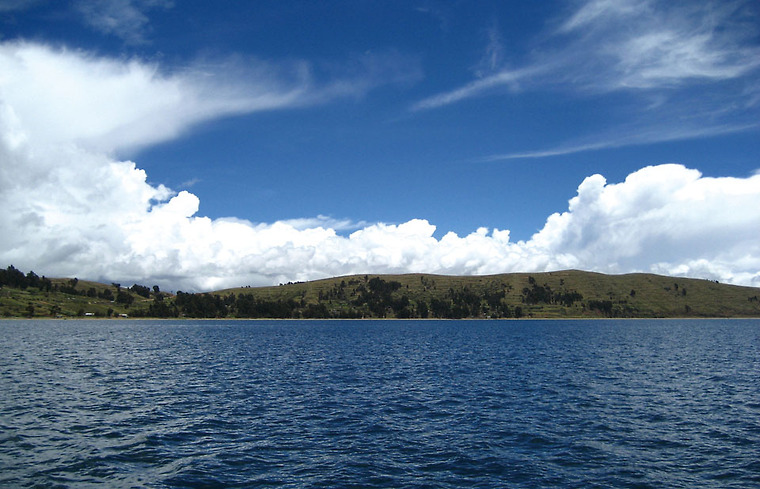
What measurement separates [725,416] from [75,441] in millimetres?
64485

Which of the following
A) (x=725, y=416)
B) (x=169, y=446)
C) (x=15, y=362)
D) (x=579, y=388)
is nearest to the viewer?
(x=169, y=446)

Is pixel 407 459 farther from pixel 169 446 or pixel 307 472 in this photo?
pixel 169 446

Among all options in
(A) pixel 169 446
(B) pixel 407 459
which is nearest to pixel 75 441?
(A) pixel 169 446

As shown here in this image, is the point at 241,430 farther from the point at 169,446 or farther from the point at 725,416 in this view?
the point at 725,416

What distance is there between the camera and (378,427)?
4753 centimetres

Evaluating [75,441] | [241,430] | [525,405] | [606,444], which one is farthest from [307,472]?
[525,405]

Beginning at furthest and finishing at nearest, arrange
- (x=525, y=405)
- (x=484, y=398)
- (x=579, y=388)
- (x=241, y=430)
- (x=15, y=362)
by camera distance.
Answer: (x=15, y=362)
(x=579, y=388)
(x=484, y=398)
(x=525, y=405)
(x=241, y=430)

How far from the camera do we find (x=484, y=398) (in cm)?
6272

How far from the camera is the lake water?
113 ft

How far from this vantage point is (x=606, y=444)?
42219 millimetres

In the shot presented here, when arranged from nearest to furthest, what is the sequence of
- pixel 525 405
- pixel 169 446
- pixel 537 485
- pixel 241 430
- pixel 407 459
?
pixel 537 485 < pixel 407 459 < pixel 169 446 < pixel 241 430 < pixel 525 405

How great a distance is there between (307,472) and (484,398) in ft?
111

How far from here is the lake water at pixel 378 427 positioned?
34469 mm

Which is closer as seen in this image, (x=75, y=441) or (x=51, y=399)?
(x=75, y=441)
